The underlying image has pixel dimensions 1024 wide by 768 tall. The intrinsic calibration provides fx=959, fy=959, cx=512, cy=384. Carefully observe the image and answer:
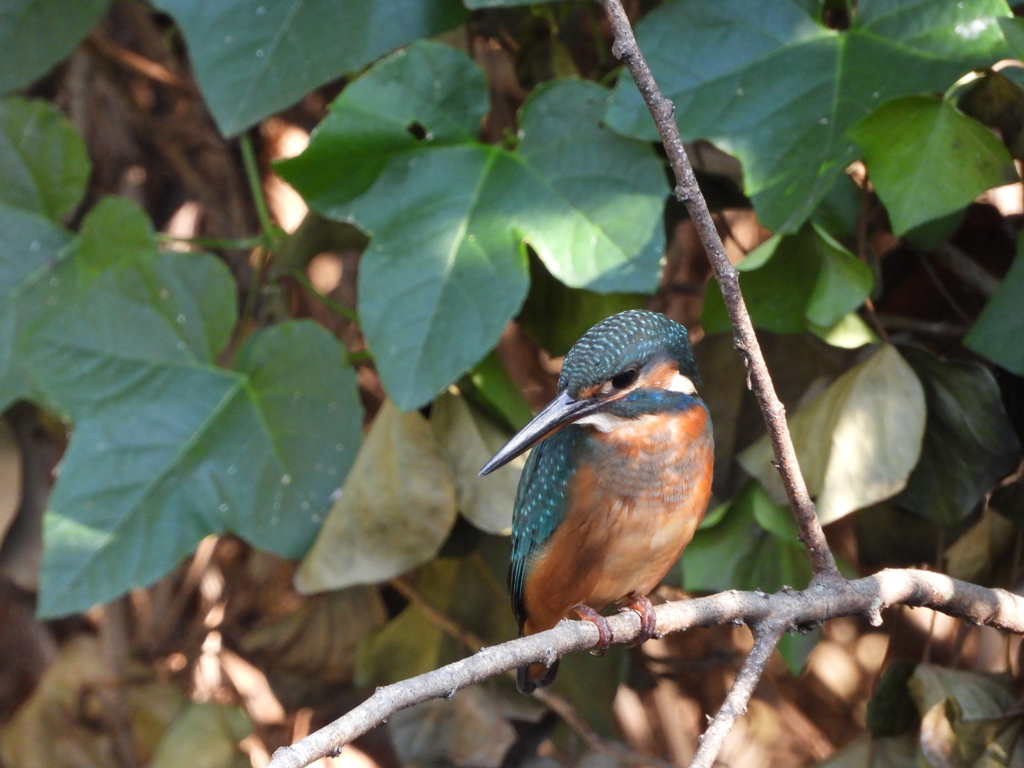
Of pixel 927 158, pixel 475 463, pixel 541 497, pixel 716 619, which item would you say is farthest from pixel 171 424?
pixel 927 158

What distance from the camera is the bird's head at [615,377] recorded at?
1.10 meters

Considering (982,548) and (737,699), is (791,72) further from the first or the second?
(737,699)

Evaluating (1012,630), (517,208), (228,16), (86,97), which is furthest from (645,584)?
(86,97)

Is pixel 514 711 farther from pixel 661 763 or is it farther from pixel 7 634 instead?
pixel 7 634

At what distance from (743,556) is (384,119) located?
94 centimetres

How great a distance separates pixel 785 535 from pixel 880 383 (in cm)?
28

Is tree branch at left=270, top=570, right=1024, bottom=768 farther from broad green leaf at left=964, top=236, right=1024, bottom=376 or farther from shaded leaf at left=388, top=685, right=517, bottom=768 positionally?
shaded leaf at left=388, top=685, right=517, bottom=768

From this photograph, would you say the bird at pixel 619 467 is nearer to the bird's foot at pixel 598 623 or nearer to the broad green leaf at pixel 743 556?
the bird's foot at pixel 598 623

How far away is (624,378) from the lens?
1.16 m

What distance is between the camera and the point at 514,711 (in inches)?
74.1

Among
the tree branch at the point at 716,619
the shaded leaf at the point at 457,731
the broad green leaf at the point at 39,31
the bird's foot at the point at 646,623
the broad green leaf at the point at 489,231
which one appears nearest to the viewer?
the tree branch at the point at 716,619

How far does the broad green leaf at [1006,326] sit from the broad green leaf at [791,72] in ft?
0.93

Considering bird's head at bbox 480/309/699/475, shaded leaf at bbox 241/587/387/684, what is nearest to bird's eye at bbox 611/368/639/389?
bird's head at bbox 480/309/699/475

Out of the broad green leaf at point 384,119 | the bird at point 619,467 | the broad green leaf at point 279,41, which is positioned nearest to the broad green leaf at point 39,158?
the broad green leaf at point 279,41
